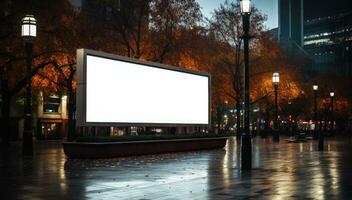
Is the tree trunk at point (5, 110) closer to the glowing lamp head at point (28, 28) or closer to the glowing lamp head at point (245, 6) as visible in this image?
the glowing lamp head at point (28, 28)

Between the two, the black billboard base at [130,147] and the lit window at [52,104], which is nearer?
the black billboard base at [130,147]

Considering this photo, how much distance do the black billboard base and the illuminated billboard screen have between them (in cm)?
132

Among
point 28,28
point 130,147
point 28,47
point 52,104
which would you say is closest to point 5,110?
point 28,47

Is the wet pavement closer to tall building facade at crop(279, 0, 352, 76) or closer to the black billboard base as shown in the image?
the black billboard base

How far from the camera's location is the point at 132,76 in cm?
2997

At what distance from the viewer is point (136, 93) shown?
99.1 ft

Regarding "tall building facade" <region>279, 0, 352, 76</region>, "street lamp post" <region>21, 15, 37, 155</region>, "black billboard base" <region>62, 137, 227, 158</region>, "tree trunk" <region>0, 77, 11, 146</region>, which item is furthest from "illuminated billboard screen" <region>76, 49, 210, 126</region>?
"tall building facade" <region>279, 0, 352, 76</region>

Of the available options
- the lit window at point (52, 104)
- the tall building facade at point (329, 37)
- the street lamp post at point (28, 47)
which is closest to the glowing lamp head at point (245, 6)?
the street lamp post at point (28, 47)

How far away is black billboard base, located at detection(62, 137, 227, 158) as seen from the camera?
26.0 meters

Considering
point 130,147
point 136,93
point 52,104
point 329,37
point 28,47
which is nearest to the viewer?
point 28,47

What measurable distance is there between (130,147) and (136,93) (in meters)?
3.48

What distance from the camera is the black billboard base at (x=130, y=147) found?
1022 inches

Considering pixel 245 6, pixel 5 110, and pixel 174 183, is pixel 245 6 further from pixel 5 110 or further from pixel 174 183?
pixel 5 110

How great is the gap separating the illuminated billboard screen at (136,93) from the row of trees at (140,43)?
5979mm
